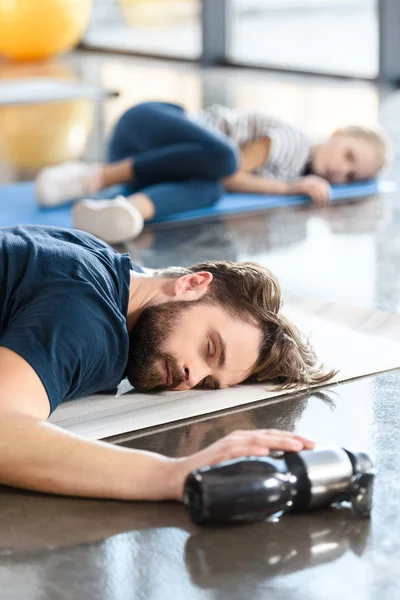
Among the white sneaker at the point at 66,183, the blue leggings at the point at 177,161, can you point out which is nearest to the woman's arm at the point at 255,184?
the blue leggings at the point at 177,161

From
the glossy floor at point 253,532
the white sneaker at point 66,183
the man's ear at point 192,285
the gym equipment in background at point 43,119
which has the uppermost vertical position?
the man's ear at point 192,285

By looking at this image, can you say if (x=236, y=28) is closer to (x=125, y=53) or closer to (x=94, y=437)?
(x=125, y=53)

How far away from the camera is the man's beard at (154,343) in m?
1.74

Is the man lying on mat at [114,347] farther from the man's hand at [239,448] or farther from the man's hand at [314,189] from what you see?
the man's hand at [314,189]

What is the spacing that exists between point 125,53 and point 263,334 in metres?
6.16

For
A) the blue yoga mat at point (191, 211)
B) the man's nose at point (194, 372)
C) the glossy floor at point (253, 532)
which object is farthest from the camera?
the blue yoga mat at point (191, 211)

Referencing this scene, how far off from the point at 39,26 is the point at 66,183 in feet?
11.8

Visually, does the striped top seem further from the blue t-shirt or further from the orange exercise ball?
the orange exercise ball

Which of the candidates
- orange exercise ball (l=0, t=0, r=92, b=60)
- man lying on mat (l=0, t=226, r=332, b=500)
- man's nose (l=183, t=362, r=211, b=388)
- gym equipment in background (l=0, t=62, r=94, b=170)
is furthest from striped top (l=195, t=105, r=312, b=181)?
orange exercise ball (l=0, t=0, r=92, b=60)

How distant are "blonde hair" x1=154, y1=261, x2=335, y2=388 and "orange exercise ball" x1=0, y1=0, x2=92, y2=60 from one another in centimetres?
506

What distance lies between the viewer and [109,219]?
3.02 m

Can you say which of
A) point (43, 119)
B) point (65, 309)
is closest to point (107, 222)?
point (65, 309)

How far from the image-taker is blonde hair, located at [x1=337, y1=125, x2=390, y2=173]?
3730mm

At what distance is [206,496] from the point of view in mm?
1415
